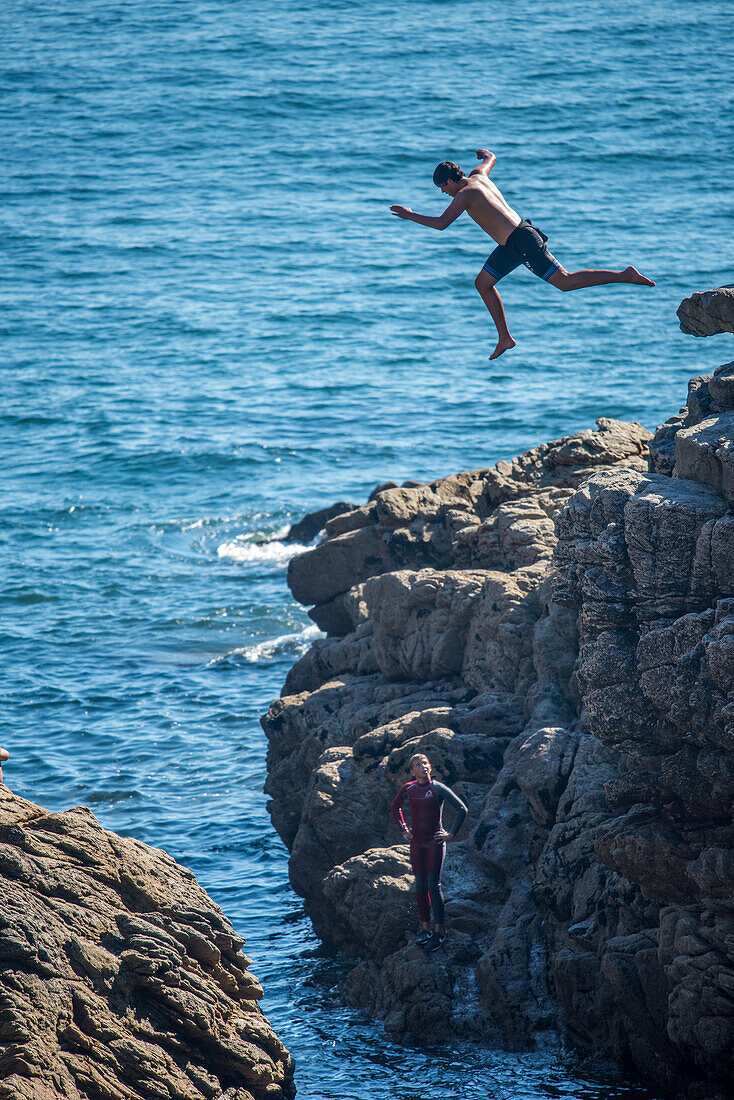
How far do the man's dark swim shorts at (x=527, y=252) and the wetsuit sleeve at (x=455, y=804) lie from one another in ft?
20.5

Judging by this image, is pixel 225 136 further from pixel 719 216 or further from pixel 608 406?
pixel 608 406

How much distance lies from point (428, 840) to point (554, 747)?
195 cm

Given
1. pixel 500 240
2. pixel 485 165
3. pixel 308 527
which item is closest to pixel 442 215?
pixel 500 240

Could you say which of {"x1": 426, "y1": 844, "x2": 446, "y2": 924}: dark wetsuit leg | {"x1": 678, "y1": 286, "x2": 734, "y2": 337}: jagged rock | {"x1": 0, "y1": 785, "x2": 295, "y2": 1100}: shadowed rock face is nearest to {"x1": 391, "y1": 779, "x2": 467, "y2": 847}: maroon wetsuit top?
{"x1": 426, "y1": 844, "x2": 446, "y2": 924}: dark wetsuit leg

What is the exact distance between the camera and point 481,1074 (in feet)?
43.6

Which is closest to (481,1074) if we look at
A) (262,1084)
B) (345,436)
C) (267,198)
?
(262,1084)

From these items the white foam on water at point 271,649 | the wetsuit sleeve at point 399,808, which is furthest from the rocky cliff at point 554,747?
the white foam on water at point 271,649

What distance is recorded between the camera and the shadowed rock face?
34.5 ft

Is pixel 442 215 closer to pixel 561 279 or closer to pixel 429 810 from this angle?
pixel 561 279

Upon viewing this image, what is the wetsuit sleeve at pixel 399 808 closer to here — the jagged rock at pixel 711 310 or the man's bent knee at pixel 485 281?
the man's bent knee at pixel 485 281

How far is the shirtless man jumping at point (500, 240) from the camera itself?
13.4m

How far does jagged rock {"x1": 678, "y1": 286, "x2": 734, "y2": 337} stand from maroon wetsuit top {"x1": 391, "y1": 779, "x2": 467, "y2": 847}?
6338 mm

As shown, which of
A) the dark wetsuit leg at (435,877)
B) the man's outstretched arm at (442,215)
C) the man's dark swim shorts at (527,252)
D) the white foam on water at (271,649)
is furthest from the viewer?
the white foam on water at (271,649)

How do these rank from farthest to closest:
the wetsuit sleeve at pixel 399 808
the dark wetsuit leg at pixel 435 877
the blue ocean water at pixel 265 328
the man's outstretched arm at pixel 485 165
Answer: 1. the blue ocean water at pixel 265 328
2. the wetsuit sleeve at pixel 399 808
3. the dark wetsuit leg at pixel 435 877
4. the man's outstretched arm at pixel 485 165
